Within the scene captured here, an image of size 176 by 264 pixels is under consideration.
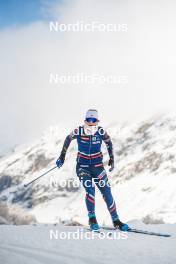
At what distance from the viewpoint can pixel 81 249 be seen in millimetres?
7953

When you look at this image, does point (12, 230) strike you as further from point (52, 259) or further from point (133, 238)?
point (52, 259)

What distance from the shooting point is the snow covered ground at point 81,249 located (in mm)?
7027

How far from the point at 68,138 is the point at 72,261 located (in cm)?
525

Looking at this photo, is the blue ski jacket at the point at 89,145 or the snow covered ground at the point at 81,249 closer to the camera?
the snow covered ground at the point at 81,249

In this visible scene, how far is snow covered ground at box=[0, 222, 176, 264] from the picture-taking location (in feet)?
23.1

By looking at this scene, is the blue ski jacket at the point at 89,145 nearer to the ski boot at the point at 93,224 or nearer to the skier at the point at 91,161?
the skier at the point at 91,161

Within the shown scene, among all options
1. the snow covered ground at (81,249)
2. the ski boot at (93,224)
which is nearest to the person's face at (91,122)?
the ski boot at (93,224)

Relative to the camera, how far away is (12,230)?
1010 centimetres
